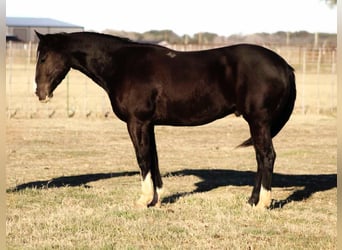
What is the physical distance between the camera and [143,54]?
7.90 m

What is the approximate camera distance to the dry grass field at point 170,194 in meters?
6.26

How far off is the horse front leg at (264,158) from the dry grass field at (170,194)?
19 centimetres

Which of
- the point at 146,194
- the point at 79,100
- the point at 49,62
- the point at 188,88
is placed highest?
the point at 49,62

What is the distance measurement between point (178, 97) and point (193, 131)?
9.55m

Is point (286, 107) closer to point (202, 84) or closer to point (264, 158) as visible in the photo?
point (264, 158)

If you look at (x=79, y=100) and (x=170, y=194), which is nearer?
(x=170, y=194)

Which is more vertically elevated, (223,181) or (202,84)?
(202,84)

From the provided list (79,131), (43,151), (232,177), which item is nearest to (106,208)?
(232,177)

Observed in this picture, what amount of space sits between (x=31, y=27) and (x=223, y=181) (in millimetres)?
56512

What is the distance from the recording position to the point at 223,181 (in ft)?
32.8

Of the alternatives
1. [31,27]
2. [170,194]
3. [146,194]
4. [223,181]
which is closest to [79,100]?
[223,181]

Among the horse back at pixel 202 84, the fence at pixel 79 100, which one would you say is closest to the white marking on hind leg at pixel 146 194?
the horse back at pixel 202 84

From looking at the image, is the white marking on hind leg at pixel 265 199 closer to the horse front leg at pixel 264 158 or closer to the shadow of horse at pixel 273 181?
the horse front leg at pixel 264 158

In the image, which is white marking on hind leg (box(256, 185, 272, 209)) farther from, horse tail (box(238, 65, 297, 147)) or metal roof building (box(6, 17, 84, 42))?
metal roof building (box(6, 17, 84, 42))
